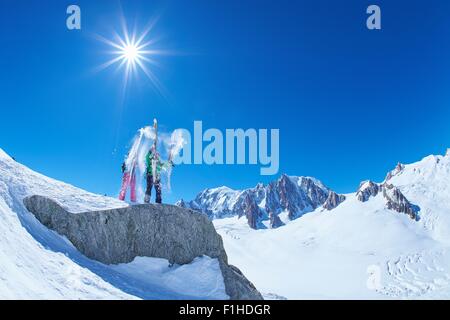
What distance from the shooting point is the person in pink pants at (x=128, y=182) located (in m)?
21.8

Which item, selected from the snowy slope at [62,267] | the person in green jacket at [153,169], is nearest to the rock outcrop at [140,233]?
the snowy slope at [62,267]

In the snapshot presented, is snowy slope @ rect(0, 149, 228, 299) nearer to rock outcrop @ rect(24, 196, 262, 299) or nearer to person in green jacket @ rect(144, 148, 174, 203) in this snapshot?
rock outcrop @ rect(24, 196, 262, 299)

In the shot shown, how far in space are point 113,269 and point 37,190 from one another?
5.25 metres

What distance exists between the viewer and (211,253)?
26.2 meters

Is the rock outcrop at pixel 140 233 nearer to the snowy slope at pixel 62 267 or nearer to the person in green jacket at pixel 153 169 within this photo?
the snowy slope at pixel 62 267

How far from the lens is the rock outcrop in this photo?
18.3m

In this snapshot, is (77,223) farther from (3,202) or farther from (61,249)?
(3,202)

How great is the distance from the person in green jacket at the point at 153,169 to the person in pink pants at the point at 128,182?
746 mm

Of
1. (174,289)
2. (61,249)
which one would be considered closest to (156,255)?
(174,289)

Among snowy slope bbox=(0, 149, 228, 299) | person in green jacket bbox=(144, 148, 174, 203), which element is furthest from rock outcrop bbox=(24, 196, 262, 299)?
person in green jacket bbox=(144, 148, 174, 203)

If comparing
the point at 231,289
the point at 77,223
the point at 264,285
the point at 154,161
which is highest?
the point at 154,161

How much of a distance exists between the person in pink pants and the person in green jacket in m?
0.75

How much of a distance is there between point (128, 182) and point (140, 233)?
2.98 meters

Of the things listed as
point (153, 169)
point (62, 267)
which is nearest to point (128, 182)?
point (153, 169)
